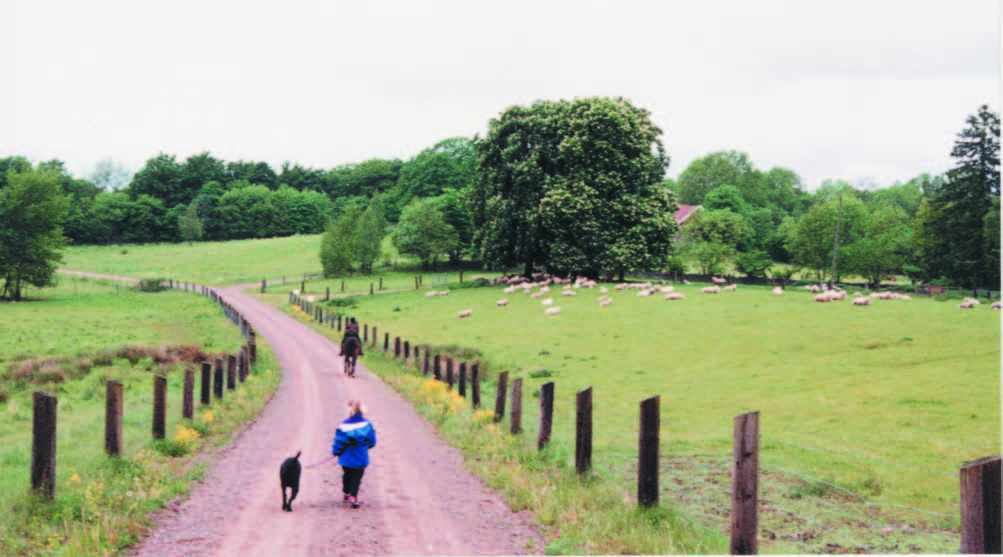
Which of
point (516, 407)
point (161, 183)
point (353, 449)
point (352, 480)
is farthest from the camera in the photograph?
point (161, 183)

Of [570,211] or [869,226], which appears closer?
[570,211]

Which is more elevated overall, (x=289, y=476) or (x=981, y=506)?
(x=981, y=506)

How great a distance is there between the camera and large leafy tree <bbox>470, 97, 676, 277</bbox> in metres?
58.7

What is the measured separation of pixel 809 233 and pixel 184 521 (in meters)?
90.1

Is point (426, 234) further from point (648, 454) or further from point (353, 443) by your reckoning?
point (648, 454)

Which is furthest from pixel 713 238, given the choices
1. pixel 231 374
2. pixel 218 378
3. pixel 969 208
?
pixel 218 378

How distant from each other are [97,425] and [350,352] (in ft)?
36.0

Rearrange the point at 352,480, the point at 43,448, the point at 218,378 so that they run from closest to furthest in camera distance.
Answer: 1. the point at 43,448
2. the point at 352,480
3. the point at 218,378

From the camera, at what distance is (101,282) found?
8656 centimetres

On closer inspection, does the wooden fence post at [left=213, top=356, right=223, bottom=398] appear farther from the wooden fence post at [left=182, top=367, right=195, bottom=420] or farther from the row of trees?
the row of trees

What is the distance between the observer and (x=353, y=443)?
1045 cm

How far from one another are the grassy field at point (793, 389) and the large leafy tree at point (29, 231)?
125 feet

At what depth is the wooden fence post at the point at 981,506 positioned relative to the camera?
5.64 metres

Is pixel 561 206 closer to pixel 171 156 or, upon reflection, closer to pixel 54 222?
pixel 54 222
